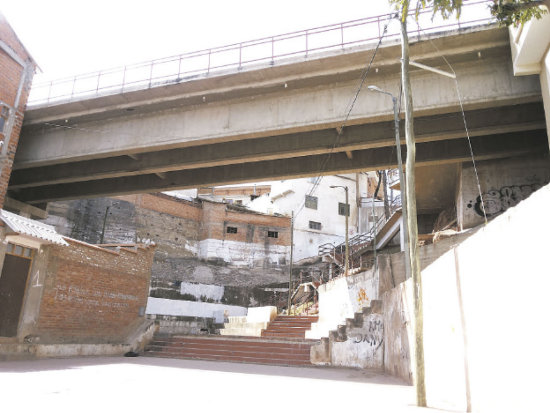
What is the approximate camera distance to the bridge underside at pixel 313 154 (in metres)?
14.6

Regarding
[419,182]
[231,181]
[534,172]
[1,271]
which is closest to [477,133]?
[534,172]

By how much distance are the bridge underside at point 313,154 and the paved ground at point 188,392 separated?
829cm

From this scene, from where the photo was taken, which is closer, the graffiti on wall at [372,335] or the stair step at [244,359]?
the graffiti on wall at [372,335]

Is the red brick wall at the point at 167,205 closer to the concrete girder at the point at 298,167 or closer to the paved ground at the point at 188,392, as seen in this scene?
the concrete girder at the point at 298,167

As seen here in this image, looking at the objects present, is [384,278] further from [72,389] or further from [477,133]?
[72,389]

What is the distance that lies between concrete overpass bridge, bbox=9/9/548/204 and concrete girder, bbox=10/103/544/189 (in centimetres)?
4

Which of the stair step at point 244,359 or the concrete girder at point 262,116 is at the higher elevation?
the concrete girder at point 262,116

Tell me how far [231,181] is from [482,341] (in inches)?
580

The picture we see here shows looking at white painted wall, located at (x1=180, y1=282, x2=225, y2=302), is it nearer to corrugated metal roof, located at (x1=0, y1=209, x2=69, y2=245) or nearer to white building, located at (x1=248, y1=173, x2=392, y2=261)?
white building, located at (x1=248, y1=173, x2=392, y2=261)

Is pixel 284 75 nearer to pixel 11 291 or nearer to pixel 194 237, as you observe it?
pixel 11 291

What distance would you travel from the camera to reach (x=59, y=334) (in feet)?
49.2

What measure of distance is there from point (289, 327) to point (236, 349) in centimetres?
439

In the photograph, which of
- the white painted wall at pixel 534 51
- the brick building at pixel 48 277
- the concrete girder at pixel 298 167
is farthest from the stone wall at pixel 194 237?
the white painted wall at pixel 534 51

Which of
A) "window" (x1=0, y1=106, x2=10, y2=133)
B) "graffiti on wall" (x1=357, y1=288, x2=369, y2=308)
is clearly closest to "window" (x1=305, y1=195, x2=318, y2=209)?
"graffiti on wall" (x1=357, y1=288, x2=369, y2=308)
